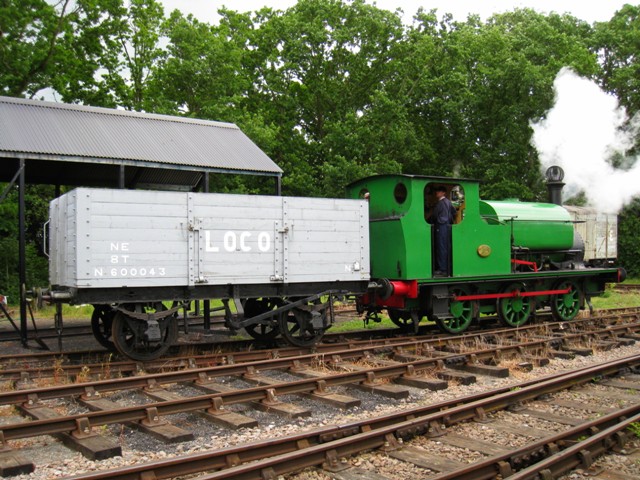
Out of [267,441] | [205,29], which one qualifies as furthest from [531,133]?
[267,441]

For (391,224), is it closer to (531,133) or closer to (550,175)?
(550,175)

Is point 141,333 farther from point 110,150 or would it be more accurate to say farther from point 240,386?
point 110,150

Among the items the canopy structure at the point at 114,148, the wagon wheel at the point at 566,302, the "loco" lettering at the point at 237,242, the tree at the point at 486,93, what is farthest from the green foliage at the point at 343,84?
the "loco" lettering at the point at 237,242

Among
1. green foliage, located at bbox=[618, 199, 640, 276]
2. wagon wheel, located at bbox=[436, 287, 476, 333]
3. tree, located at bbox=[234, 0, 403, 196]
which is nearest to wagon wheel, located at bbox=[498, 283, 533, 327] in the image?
wagon wheel, located at bbox=[436, 287, 476, 333]

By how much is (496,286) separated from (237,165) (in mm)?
5848

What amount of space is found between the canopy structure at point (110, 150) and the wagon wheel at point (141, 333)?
2.25 meters

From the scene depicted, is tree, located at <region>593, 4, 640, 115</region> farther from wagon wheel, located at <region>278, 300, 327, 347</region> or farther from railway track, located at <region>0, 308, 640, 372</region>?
wagon wheel, located at <region>278, 300, 327, 347</region>

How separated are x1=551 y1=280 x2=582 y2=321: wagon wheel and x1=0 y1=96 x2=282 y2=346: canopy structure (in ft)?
21.7

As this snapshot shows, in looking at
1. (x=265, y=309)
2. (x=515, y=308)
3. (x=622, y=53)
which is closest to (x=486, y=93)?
(x=622, y=53)

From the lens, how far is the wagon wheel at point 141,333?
8.23 m

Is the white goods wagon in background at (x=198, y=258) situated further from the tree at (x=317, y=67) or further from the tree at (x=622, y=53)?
the tree at (x=622, y=53)

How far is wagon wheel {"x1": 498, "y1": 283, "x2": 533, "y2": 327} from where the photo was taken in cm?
1204

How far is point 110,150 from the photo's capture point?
1148 centimetres

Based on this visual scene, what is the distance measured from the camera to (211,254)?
28.0ft
